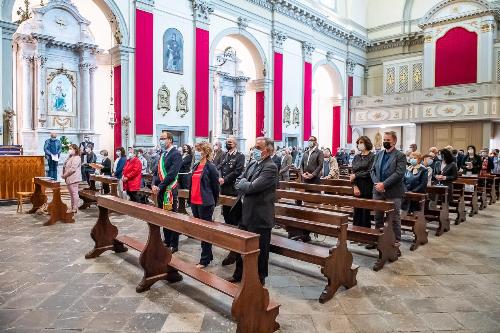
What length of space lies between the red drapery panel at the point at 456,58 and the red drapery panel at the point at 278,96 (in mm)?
8491

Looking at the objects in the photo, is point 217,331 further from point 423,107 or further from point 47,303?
point 423,107

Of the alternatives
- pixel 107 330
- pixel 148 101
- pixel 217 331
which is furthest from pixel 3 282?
pixel 148 101

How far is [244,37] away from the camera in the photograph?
Result: 16.0 metres

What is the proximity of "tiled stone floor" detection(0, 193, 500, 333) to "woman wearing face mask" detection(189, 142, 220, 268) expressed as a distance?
0.24m

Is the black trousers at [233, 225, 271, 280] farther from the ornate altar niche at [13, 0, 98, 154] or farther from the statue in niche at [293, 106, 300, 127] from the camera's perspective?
the statue in niche at [293, 106, 300, 127]

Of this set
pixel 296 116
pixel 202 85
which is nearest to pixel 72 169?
pixel 202 85

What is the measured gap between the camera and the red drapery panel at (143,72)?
1251cm

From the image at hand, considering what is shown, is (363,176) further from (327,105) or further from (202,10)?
(327,105)

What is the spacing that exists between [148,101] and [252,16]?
6.44 metres

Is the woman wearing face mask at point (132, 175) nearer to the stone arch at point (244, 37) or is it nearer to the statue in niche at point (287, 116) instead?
the stone arch at point (244, 37)

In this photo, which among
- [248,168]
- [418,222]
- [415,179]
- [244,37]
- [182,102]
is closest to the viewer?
Answer: [248,168]

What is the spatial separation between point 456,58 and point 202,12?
1301 cm

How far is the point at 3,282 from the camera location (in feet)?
13.4

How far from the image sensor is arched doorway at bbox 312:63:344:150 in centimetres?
2205
